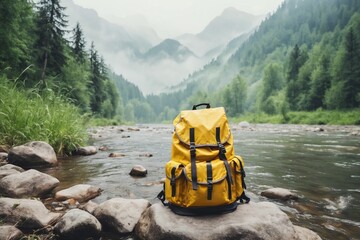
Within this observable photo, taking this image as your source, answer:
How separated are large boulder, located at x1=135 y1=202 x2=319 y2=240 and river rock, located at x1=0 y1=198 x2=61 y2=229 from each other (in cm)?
120

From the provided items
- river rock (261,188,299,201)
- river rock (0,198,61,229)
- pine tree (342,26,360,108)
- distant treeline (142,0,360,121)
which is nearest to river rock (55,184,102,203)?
river rock (0,198,61,229)

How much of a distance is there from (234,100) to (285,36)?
111604mm

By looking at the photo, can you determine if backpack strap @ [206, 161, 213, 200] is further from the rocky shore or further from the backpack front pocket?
the rocky shore

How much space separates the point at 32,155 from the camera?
21.3ft

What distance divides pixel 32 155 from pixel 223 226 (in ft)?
17.5

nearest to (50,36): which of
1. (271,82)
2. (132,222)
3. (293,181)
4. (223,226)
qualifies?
(293,181)

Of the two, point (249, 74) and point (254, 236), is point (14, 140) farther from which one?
point (249, 74)

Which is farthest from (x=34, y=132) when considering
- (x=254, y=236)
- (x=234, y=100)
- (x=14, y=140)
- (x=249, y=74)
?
(x=249, y=74)

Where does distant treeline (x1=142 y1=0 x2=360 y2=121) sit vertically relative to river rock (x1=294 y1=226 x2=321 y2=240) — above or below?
above

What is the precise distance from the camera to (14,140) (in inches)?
295

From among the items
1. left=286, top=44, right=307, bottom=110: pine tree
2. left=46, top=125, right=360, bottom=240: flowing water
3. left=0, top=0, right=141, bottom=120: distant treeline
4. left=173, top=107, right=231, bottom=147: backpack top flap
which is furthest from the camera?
left=286, top=44, right=307, bottom=110: pine tree

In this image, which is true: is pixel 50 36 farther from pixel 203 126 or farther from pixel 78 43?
pixel 203 126

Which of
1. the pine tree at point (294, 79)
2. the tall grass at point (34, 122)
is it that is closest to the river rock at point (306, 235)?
the tall grass at point (34, 122)

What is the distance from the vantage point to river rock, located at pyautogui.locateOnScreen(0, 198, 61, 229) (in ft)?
11.0
